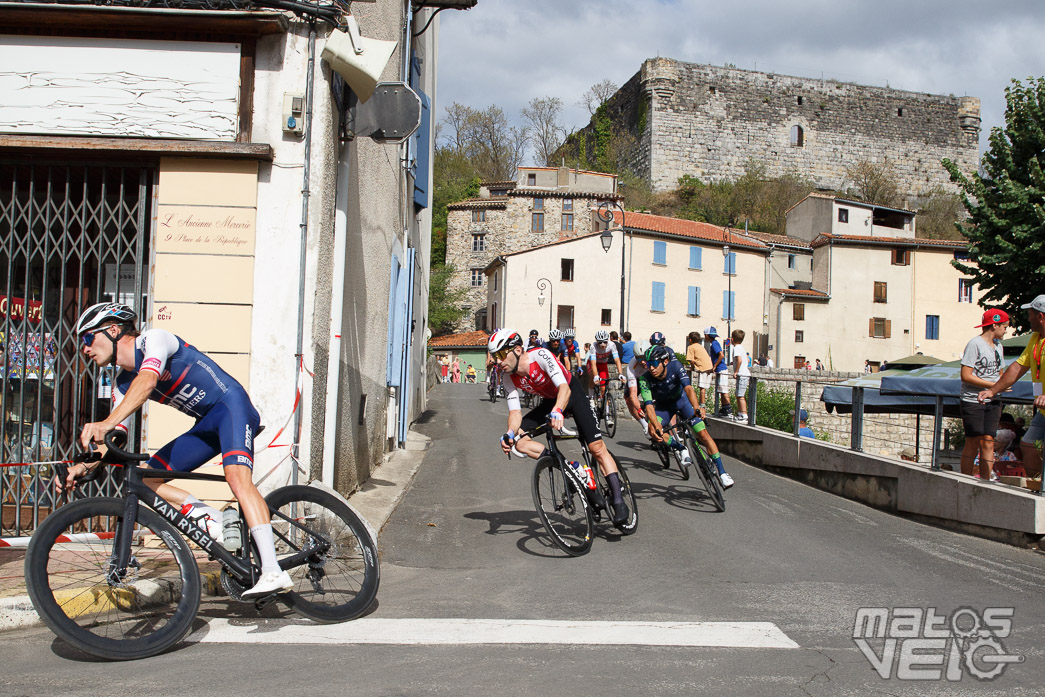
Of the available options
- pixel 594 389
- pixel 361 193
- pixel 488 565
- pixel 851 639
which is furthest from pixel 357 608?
pixel 594 389

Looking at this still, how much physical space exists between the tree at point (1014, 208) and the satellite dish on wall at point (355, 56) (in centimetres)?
1499

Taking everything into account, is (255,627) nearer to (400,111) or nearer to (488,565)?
(488,565)

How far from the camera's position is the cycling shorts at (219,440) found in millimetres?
4691

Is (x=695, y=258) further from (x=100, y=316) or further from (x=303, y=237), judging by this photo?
(x=100, y=316)

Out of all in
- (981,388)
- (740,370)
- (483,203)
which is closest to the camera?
(981,388)

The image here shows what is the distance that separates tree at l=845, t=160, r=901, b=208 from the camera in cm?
7912

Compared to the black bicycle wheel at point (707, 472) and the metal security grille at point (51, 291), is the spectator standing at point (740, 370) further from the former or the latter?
the metal security grille at point (51, 291)

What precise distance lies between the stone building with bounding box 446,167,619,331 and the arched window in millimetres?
20515

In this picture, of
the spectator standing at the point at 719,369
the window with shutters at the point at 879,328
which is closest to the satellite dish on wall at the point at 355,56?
the spectator standing at the point at 719,369

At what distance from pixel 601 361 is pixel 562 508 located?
980 cm

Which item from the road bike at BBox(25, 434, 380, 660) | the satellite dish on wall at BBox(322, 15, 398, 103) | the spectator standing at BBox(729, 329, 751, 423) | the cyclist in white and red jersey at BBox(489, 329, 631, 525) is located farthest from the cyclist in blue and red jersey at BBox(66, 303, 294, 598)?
the spectator standing at BBox(729, 329, 751, 423)

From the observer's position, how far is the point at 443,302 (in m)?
64.5

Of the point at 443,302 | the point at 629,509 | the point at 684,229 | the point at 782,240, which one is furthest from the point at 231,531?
the point at 443,302

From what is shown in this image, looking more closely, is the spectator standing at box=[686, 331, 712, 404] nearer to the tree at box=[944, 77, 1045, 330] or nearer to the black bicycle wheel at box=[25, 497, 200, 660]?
the tree at box=[944, 77, 1045, 330]
